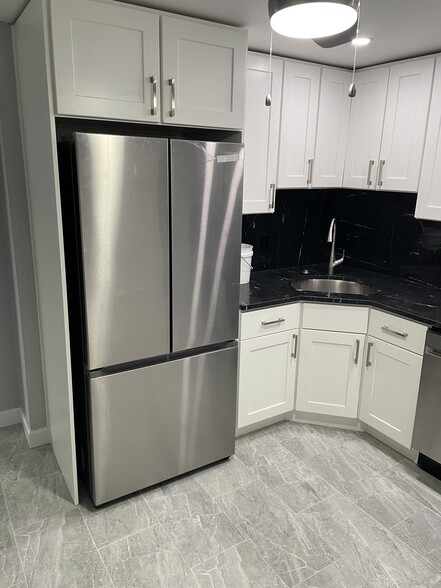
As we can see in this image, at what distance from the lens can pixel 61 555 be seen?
1936mm

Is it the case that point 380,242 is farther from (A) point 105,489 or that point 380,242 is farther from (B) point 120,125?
(A) point 105,489

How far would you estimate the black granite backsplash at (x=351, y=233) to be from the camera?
3.02 m

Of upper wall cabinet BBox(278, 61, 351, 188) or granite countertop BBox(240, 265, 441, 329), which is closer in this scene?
granite countertop BBox(240, 265, 441, 329)

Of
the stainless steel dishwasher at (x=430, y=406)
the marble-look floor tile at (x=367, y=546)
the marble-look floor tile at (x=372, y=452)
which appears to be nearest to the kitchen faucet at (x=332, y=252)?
the stainless steel dishwasher at (x=430, y=406)

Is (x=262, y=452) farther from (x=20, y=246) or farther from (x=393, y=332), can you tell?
(x=20, y=246)

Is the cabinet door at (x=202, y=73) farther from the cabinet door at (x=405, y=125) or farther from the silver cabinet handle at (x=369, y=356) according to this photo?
the silver cabinet handle at (x=369, y=356)

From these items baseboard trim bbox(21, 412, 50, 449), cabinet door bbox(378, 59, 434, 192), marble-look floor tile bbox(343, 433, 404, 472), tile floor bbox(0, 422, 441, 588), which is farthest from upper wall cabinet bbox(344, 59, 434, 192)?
baseboard trim bbox(21, 412, 50, 449)

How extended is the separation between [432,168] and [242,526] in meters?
2.19

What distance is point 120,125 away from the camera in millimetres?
2234

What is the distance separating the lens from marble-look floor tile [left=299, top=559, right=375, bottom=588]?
1.82 meters

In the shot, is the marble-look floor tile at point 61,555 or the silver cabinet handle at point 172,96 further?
the silver cabinet handle at point 172,96

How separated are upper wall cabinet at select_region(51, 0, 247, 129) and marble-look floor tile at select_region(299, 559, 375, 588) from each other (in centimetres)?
206

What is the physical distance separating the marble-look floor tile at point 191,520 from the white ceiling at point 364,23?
232 cm

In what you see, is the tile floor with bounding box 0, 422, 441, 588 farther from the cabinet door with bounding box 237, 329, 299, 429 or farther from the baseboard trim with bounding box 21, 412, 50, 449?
the cabinet door with bounding box 237, 329, 299, 429
